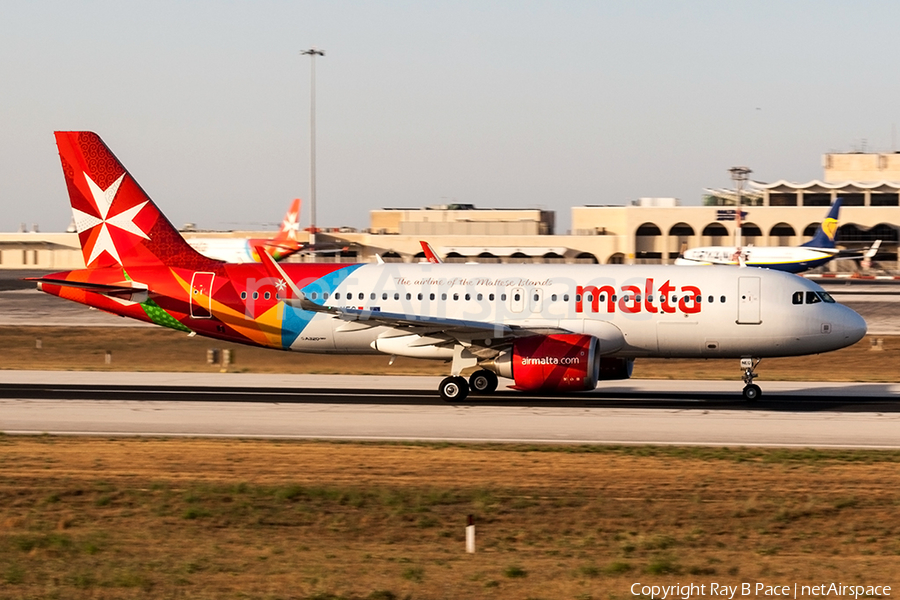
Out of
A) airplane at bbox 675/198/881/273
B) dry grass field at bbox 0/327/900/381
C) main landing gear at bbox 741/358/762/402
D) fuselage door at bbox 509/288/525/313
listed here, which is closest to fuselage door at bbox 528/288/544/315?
fuselage door at bbox 509/288/525/313

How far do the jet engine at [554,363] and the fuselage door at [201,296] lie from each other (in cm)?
962

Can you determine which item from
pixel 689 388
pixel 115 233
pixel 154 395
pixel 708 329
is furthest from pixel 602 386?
pixel 115 233

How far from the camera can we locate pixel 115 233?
107 feet

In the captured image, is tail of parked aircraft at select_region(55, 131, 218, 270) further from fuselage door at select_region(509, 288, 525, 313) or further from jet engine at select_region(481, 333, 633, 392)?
jet engine at select_region(481, 333, 633, 392)

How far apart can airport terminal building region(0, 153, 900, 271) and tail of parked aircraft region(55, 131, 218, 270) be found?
254 ft

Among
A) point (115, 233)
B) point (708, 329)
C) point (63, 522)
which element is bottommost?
point (63, 522)

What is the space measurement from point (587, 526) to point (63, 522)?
7.83 metres

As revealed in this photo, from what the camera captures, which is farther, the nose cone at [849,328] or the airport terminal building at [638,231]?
the airport terminal building at [638,231]

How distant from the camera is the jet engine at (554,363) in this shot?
27.0m

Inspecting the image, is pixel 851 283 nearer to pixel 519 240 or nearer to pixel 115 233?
pixel 519 240

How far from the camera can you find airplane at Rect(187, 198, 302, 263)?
9662 cm

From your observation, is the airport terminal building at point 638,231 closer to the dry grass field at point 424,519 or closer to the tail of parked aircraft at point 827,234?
the tail of parked aircraft at point 827,234

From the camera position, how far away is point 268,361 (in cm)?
3978

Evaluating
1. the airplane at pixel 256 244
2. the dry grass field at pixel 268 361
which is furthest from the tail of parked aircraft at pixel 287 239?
the dry grass field at pixel 268 361
